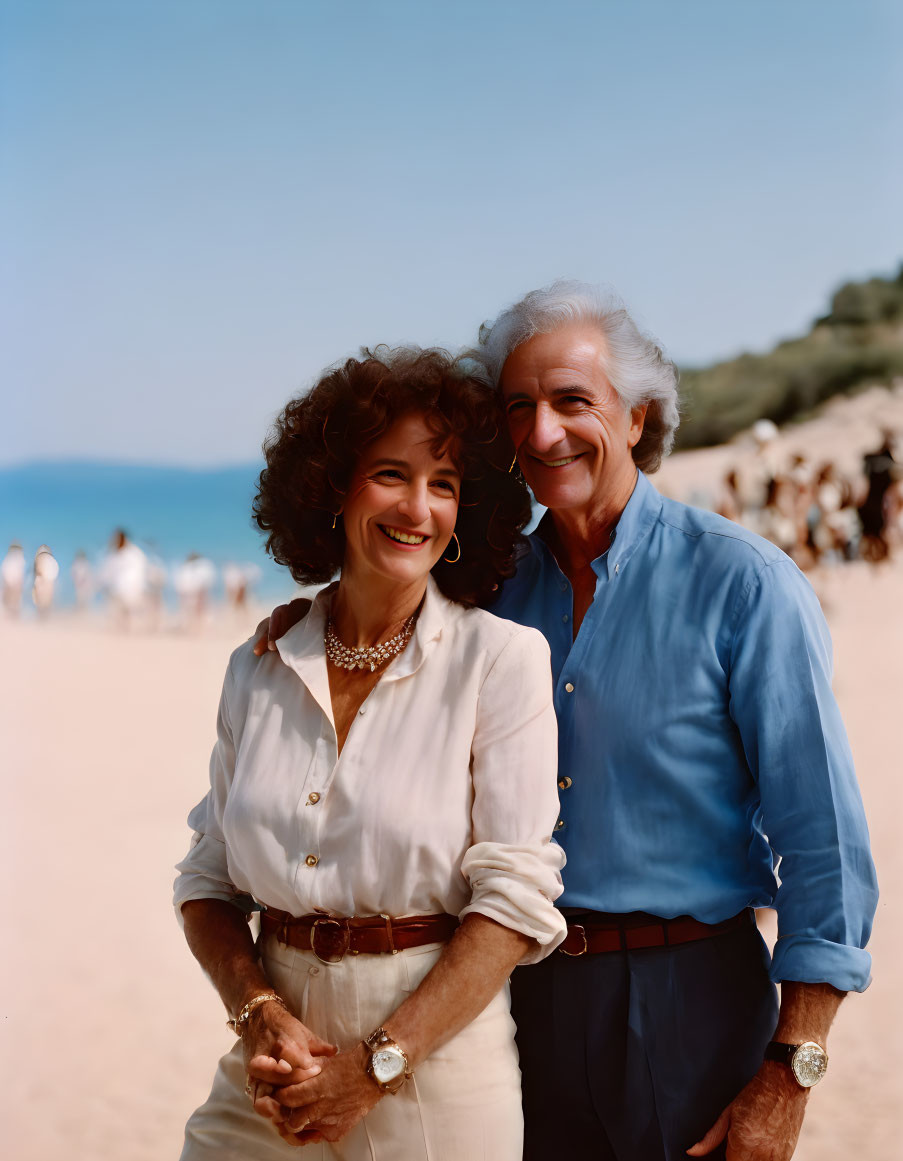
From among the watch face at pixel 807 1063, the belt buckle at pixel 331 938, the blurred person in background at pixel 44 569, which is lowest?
the watch face at pixel 807 1063

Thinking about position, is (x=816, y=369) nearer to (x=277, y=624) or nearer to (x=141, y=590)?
(x=141, y=590)

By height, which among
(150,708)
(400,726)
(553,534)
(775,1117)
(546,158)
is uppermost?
(546,158)

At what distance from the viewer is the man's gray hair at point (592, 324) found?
2.02 meters

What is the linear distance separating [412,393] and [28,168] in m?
64.4

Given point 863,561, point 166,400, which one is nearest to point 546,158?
point 166,400

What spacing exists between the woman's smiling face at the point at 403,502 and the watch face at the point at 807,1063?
0.90 m

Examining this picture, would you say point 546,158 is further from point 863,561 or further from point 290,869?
point 290,869

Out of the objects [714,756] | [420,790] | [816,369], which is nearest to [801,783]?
[714,756]

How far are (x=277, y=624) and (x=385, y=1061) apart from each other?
686 mm

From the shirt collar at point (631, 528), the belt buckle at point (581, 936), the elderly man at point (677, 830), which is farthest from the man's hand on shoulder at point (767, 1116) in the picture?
the shirt collar at point (631, 528)

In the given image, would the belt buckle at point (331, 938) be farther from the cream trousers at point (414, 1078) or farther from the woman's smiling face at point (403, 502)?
the woman's smiling face at point (403, 502)

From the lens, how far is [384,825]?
165 cm

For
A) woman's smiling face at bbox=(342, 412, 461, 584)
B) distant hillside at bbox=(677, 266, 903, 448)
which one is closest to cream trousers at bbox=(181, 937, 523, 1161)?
woman's smiling face at bbox=(342, 412, 461, 584)

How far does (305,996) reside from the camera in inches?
67.0
